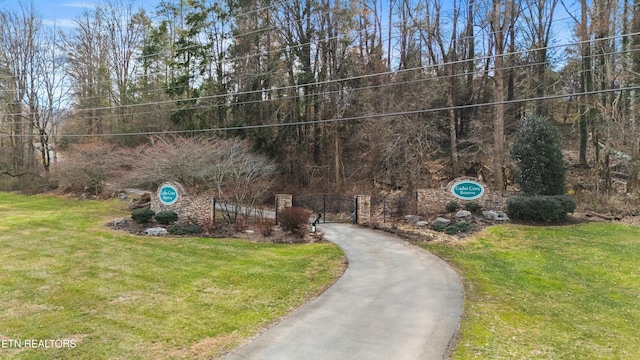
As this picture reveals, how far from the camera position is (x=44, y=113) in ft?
95.4

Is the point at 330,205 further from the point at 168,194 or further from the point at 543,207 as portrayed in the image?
the point at 543,207

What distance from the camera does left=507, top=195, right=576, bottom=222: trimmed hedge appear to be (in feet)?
42.8

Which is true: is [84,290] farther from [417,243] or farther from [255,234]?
[417,243]

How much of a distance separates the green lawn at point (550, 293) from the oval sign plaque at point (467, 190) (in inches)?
106

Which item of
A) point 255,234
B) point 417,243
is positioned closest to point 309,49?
point 255,234

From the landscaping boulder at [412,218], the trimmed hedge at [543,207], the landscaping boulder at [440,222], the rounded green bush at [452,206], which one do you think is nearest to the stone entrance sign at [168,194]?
the landscaping boulder at [412,218]

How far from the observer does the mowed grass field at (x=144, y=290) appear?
5.12 metres

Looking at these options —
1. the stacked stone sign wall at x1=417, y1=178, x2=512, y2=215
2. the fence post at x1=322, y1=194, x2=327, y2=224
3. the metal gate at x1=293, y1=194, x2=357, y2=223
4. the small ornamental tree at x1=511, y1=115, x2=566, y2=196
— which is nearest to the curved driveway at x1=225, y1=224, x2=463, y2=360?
the stacked stone sign wall at x1=417, y1=178, x2=512, y2=215

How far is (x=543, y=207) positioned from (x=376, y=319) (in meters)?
10.3

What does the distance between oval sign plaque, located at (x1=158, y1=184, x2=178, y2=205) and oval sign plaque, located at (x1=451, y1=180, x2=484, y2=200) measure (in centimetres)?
1173

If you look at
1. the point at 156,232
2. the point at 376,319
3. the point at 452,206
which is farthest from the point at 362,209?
the point at 376,319

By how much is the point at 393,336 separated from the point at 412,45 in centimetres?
2250

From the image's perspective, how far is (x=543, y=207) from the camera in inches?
516

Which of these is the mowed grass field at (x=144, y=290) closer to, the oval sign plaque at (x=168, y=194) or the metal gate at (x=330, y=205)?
the oval sign plaque at (x=168, y=194)
